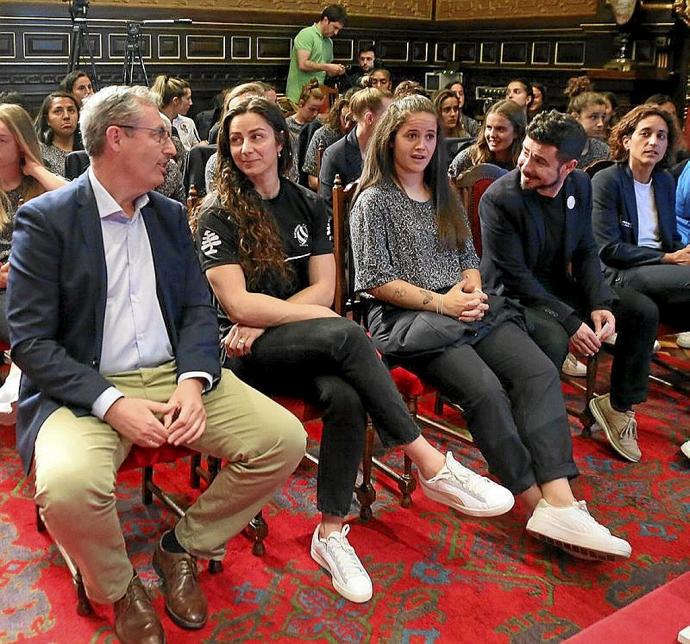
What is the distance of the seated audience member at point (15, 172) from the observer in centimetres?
298

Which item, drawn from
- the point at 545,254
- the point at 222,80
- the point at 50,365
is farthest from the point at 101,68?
the point at 50,365

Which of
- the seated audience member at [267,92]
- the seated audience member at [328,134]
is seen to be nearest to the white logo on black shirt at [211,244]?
the seated audience member at [267,92]

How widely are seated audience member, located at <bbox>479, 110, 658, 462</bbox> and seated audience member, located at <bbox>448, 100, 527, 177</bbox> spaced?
978 mm

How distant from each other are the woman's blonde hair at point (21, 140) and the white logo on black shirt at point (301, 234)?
1.09 meters

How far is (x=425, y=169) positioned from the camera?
282 centimetres

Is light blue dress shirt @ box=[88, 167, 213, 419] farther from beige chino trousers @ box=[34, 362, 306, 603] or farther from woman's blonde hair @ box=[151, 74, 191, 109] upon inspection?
woman's blonde hair @ box=[151, 74, 191, 109]

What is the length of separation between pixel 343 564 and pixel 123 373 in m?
0.76

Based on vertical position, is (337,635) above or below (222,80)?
below

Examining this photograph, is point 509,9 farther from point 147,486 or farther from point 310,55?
point 147,486

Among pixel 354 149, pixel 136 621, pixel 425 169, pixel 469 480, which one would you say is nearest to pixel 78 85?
pixel 354 149

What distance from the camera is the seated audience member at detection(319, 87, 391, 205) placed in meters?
4.14

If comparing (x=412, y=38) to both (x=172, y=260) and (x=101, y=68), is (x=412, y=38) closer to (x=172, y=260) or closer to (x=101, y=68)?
(x=101, y=68)

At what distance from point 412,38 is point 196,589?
8924mm

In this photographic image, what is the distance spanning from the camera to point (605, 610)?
225 centimetres
